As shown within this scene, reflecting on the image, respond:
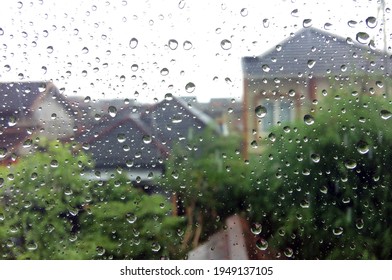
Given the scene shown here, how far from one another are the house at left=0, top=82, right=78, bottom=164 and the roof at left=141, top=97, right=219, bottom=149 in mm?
184

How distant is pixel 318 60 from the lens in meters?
0.92

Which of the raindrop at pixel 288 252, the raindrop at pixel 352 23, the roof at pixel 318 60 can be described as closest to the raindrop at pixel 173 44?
the roof at pixel 318 60

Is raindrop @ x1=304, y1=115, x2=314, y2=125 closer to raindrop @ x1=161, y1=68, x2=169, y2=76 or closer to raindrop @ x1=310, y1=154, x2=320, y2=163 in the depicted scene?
raindrop @ x1=310, y1=154, x2=320, y2=163

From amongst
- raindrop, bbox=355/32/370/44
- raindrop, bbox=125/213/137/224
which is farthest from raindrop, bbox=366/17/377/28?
raindrop, bbox=125/213/137/224

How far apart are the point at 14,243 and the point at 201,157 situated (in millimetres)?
491

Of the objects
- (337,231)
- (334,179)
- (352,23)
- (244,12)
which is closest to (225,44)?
(244,12)

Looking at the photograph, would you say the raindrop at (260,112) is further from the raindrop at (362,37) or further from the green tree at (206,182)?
the raindrop at (362,37)

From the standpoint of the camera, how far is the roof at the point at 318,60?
0.91 metres

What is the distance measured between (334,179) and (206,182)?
291 mm

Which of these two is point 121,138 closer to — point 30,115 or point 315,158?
point 30,115

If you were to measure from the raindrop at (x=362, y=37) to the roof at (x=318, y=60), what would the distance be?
0.01 m
